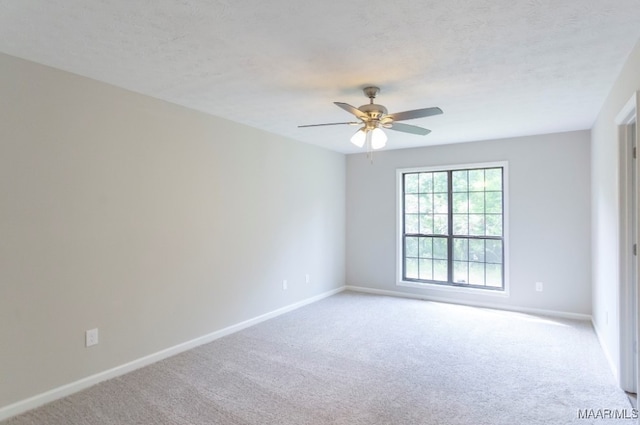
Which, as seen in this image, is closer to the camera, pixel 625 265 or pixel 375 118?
pixel 625 265

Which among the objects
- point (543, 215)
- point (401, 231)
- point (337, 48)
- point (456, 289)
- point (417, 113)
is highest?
point (337, 48)

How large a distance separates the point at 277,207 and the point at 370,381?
2.59m

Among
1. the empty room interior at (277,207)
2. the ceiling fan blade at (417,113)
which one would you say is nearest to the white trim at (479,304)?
the empty room interior at (277,207)

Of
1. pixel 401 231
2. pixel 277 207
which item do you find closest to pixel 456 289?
pixel 401 231

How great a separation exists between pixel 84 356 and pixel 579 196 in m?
5.59

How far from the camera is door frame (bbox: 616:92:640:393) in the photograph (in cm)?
272

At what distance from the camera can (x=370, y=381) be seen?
115 inches

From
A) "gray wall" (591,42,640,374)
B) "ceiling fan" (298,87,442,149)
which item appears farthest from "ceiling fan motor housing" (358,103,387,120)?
"gray wall" (591,42,640,374)

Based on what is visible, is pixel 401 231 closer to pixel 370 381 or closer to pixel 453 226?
pixel 453 226

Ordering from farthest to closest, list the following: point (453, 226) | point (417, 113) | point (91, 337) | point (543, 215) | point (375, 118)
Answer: point (453, 226) < point (543, 215) < point (375, 118) < point (91, 337) < point (417, 113)

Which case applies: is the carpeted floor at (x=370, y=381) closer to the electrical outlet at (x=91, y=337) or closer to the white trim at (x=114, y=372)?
the white trim at (x=114, y=372)

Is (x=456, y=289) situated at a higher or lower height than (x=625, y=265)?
lower

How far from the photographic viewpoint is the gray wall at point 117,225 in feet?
8.14

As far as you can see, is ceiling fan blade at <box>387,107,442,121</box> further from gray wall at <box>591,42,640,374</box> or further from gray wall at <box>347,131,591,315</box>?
gray wall at <box>347,131,591,315</box>
